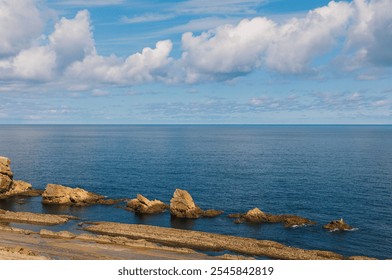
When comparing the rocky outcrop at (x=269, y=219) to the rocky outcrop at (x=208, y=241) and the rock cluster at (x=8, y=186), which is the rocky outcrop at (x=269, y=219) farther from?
→ the rock cluster at (x=8, y=186)

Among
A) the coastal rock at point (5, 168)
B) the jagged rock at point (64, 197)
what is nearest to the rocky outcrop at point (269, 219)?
the jagged rock at point (64, 197)

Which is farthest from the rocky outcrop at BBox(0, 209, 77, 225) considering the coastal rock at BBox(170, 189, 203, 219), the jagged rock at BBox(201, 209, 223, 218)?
the jagged rock at BBox(201, 209, 223, 218)

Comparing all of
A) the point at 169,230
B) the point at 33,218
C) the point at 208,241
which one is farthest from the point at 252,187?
the point at 33,218

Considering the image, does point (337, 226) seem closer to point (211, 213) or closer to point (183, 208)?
point (211, 213)

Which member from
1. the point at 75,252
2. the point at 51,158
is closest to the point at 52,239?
the point at 75,252

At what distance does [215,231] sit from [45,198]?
5172 cm

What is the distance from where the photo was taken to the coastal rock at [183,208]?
296ft

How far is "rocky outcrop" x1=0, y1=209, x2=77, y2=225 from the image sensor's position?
84.5 m

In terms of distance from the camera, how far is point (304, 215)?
294ft

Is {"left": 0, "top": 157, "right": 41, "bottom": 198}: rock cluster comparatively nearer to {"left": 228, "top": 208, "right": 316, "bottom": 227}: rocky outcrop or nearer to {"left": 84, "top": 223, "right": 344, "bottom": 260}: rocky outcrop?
{"left": 84, "top": 223, "right": 344, "bottom": 260}: rocky outcrop

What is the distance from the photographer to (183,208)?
90.4 meters

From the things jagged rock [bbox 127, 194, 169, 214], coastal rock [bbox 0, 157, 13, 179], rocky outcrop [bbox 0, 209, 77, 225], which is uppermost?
coastal rock [bbox 0, 157, 13, 179]

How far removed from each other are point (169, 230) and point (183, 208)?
13.4m

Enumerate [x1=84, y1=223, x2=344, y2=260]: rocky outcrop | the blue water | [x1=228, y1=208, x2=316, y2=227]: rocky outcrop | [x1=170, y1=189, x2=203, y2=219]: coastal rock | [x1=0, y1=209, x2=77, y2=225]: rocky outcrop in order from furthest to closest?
[x1=170, y1=189, x2=203, y2=219]: coastal rock
[x1=0, y1=209, x2=77, y2=225]: rocky outcrop
[x1=228, y1=208, x2=316, y2=227]: rocky outcrop
the blue water
[x1=84, y1=223, x2=344, y2=260]: rocky outcrop
